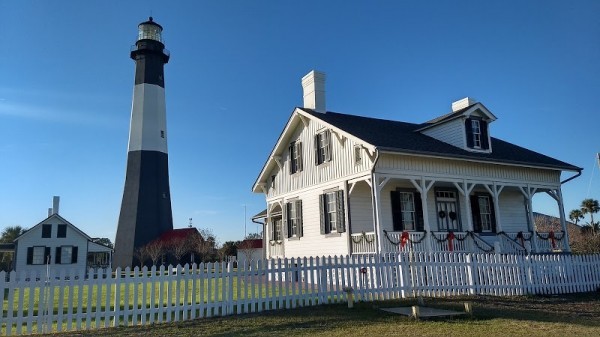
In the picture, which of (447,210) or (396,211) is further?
(447,210)

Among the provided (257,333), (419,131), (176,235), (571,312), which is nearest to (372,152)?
(419,131)

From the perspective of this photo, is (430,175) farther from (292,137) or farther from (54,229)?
(54,229)

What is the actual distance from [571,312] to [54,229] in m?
37.6

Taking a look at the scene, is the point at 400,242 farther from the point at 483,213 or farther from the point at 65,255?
the point at 65,255

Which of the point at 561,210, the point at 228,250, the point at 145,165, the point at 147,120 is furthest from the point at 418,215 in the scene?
the point at 147,120

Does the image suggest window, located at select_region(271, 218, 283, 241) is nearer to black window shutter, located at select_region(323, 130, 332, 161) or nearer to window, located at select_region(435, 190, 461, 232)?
black window shutter, located at select_region(323, 130, 332, 161)

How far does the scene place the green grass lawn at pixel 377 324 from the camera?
7.48 m

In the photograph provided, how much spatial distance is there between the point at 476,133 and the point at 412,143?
11.6 ft

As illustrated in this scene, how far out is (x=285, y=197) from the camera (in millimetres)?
20125

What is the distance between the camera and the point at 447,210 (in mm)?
17766

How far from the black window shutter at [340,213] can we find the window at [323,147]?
1.67 meters

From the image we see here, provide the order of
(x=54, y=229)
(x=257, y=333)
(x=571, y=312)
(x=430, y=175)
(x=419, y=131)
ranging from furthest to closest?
(x=54, y=229) → (x=419, y=131) → (x=430, y=175) → (x=571, y=312) → (x=257, y=333)

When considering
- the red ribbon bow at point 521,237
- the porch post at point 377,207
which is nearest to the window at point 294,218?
the porch post at point 377,207

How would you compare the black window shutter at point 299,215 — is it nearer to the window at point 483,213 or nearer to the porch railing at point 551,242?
the window at point 483,213
